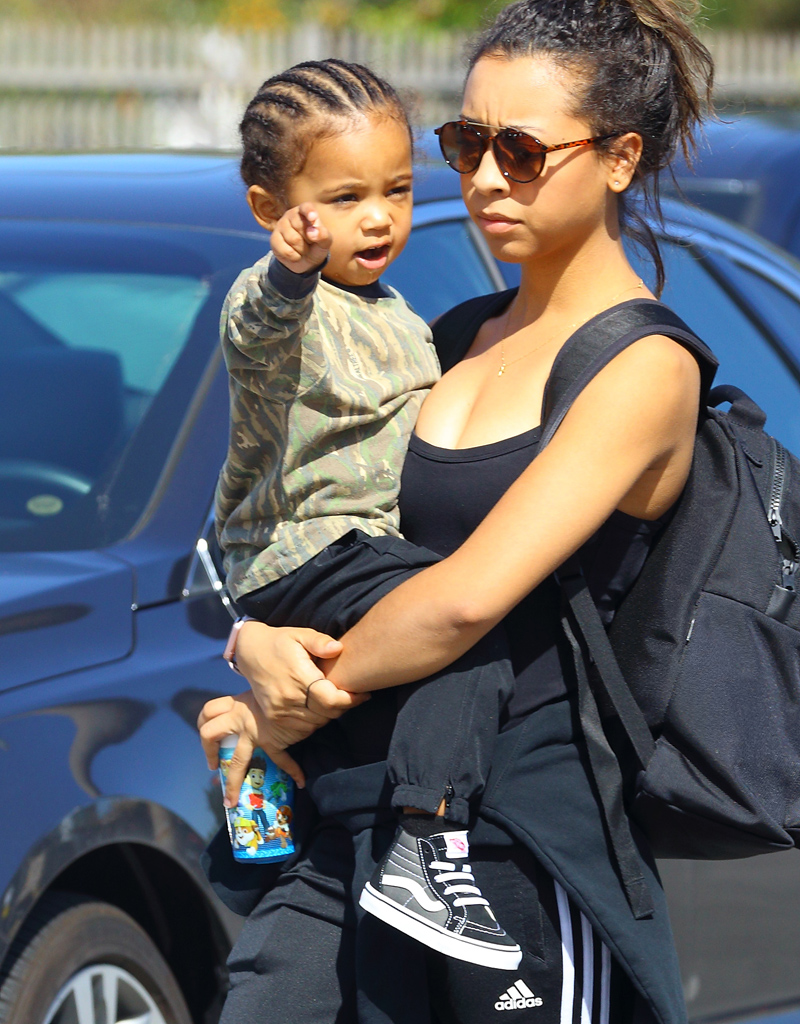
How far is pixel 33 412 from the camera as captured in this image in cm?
305

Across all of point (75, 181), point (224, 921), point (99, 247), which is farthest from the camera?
point (75, 181)

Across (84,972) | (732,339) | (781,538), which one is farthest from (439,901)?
(732,339)

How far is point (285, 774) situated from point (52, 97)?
15135mm

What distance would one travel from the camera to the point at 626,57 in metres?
1.93

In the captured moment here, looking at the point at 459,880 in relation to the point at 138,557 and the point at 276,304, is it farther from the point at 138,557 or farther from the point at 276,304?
the point at 138,557

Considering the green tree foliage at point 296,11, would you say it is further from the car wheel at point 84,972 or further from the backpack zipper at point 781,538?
the backpack zipper at point 781,538

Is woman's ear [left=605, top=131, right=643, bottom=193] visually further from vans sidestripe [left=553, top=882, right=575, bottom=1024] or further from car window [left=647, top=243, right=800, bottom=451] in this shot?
car window [left=647, top=243, right=800, bottom=451]

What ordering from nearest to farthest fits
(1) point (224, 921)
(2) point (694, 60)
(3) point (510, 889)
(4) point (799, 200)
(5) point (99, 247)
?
(3) point (510, 889)
(2) point (694, 60)
(1) point (224, 921)
(5) point (99, 247)
(4) point (799, 200)

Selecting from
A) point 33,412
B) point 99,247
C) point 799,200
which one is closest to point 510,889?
point 33,412

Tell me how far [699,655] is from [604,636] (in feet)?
0.40

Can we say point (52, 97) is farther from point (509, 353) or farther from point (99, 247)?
point (509, 353)

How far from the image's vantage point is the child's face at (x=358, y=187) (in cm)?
199

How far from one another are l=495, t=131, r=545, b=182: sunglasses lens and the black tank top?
0.33 meters

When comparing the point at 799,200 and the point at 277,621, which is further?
the point at 799,200
